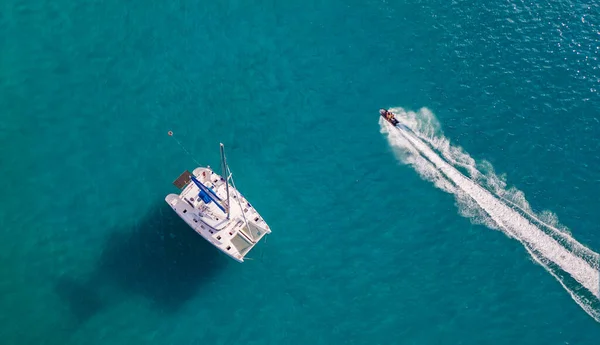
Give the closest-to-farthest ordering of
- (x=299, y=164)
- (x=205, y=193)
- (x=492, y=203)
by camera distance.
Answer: (x=205, y=193) → (x=492, y=203) → (x=299, y=164)

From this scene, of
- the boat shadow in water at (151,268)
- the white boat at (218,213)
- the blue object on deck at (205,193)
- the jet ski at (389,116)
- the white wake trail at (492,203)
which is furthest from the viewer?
the jet ski at (389,116)

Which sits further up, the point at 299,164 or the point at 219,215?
the point at 299,164

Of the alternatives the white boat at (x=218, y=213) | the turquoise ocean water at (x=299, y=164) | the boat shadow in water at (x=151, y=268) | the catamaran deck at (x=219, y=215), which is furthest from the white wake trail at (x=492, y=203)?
the boat shadow in water at (x=151, y=268)

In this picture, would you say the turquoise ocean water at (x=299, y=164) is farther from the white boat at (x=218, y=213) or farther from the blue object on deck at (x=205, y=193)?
the blue object on deck at (x=205, y=193)

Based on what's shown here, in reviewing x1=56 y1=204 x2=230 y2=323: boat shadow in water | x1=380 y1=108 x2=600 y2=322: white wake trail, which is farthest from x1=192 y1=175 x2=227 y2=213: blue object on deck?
x1=380 y1=108 x2=600 y2=322: white wake trail

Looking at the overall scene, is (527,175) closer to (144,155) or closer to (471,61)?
(471,61)

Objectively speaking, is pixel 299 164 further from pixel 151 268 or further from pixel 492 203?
pixel 492 203

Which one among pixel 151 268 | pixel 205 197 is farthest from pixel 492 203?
pixel 151 268
